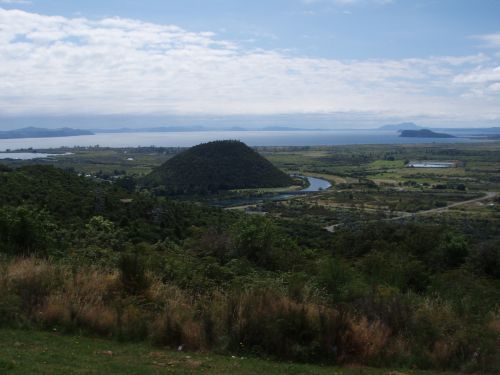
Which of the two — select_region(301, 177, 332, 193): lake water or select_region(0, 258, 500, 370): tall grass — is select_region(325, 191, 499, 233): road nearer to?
select_region(301, 177, 332, 193): lake water

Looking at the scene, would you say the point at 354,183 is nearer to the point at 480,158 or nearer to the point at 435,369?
the point at 480,158


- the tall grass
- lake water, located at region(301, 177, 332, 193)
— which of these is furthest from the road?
the tall grass

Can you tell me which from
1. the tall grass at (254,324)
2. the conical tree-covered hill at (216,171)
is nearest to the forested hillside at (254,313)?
the tall grass at (254,324)

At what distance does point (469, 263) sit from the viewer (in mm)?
19141

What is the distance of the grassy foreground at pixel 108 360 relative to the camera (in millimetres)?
5355

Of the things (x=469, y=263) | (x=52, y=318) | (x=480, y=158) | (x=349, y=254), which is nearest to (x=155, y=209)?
(x=349, y=254)

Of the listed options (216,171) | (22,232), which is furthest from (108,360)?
(216,171)

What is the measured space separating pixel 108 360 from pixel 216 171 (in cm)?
7752

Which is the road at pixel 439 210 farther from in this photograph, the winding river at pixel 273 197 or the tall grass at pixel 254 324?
the tall grass at pixel 254 324

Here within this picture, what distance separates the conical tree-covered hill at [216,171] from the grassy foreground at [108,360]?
67427mm

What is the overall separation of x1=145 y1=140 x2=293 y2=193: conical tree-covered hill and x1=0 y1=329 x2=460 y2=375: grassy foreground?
67.4 metres

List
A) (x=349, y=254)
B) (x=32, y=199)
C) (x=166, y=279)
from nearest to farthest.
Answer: (x=166, y=279)
(x=349, y=254)
(x=32, y=199)

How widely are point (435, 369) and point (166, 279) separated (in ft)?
16.9

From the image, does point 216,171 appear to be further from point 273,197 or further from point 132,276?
point 132,276
